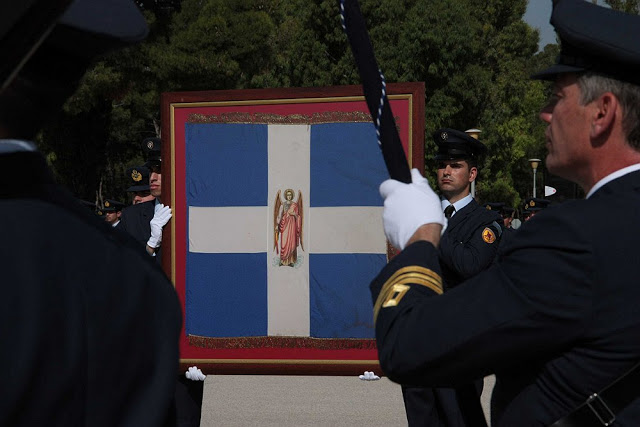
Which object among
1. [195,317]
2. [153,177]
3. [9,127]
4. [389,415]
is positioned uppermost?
[9,127]

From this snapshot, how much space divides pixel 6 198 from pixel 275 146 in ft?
13.4

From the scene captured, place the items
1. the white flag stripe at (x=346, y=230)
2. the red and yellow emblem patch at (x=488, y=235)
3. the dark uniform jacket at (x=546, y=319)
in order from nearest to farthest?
the dark uniform jacket at (x=546, y=319) < the white flag stripe at (x=346, y=230) < the red and yellow emblem patch at (x=488, y=235)

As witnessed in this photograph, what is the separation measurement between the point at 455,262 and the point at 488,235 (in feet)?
0.94

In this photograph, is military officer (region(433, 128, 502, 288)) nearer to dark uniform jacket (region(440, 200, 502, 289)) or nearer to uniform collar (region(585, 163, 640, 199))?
dark uniform jacket (region(440, 200, 502, 289))

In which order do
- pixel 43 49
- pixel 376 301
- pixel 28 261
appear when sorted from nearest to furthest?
1. pixel 28 261
2. pixel 43 49
3. pixel 376 301

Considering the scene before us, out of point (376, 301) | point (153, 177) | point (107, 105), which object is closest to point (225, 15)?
point (107, 105)

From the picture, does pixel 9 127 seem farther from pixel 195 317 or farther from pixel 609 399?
pixel 195 317

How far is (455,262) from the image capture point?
5.33 metres

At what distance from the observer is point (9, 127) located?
120 cm

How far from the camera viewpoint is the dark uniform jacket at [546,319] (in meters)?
1.92

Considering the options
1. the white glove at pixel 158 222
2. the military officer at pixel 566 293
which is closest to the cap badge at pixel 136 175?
the white glove at pixel 158 222

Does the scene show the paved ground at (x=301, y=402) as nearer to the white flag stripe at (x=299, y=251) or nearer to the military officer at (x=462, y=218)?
the white flag stripe at (x=299, y=251)

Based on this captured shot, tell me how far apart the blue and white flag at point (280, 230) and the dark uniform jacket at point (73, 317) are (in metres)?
3.91

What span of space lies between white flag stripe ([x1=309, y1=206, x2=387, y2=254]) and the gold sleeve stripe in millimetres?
3023
